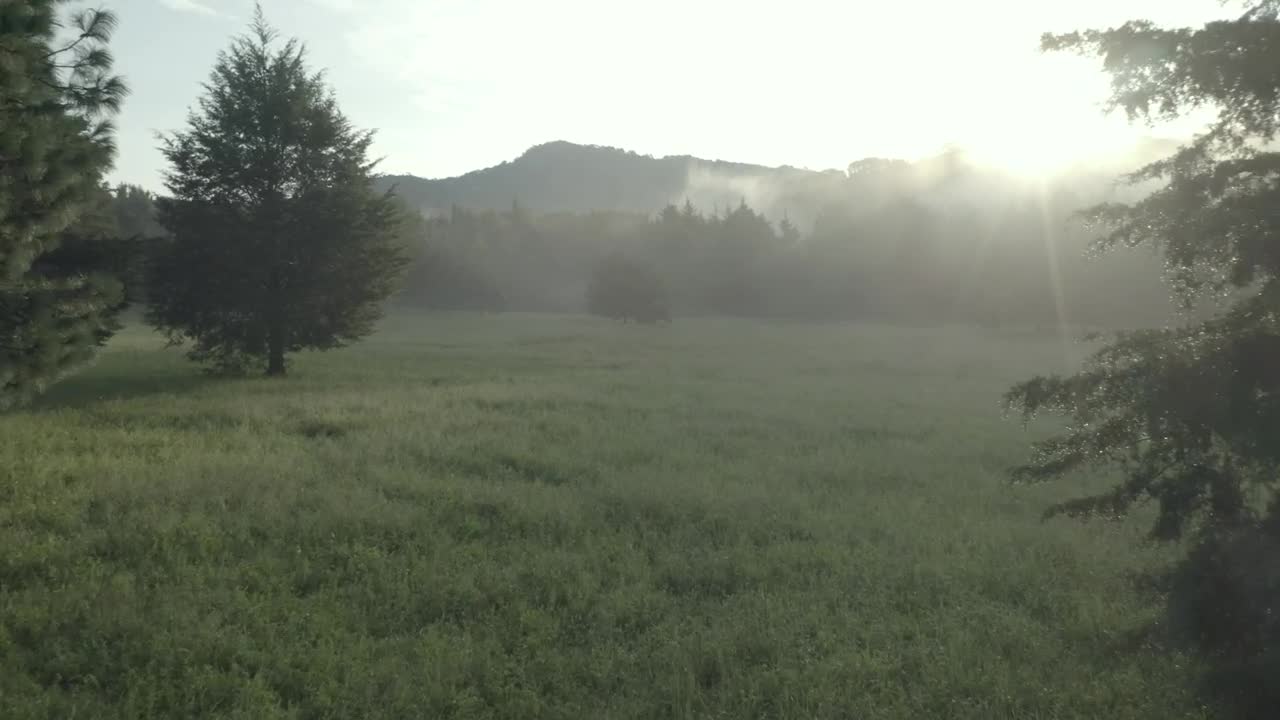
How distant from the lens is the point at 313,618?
6.92 metres

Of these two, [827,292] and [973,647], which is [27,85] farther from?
[827,292]

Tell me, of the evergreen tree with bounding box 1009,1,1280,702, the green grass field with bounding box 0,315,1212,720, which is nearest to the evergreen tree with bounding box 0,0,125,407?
the green grass field with bounding box 0,315,1212,720

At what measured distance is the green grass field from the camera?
5.99 meters

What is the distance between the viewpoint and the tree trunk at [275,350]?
2511 centimetres

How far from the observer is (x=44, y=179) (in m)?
11.7

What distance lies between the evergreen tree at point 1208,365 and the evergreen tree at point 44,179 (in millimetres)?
12958

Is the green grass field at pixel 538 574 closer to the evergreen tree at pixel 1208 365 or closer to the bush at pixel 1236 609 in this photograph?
the bush at pixel 1236 609

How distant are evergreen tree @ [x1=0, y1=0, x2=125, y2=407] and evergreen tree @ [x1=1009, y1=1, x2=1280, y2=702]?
12958 millimetres

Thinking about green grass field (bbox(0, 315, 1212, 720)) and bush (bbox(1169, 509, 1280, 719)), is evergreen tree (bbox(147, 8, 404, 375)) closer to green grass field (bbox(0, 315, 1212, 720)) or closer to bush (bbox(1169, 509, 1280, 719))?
green grass field (bbox(0, 315, 1212, 720))

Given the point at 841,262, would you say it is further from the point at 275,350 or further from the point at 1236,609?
the point at 1236,609

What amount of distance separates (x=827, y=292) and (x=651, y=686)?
77.6 meters

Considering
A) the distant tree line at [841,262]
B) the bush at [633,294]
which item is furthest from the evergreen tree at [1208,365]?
the bush at [633,294]

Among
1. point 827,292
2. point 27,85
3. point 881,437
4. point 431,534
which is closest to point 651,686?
point 431,534

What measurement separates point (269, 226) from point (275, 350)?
418 centimetres
